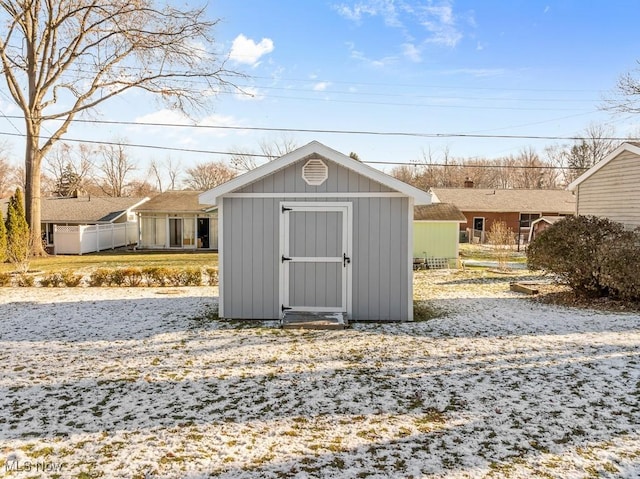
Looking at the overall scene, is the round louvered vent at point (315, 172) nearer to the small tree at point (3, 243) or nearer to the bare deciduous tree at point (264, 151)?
the small tree at point (3, 243)

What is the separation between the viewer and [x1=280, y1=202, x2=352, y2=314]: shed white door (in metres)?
7.11

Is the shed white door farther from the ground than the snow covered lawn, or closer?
farther from the ground

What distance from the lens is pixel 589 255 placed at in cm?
Answer: 858

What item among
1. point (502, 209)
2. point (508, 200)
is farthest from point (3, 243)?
point (508, 200)

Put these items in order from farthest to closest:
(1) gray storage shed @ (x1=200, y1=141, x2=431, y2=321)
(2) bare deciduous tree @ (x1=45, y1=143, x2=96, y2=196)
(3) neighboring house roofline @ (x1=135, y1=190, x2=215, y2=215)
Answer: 1. (2) bare deciduous tree @ (x1=45, y1=143, x2=96, y2=196)
2. (3) neighboring house roofline @ (x1=135, y1=190, x2=215, y2=215)
3. (1) gray storage shed @ (x1=200, y1=141, x2=431, y2=321)

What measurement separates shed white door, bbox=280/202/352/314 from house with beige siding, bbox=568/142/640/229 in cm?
828

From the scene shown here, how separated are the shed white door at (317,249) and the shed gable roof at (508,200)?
75.5ft

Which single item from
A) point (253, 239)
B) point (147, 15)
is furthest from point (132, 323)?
point (147, 15)

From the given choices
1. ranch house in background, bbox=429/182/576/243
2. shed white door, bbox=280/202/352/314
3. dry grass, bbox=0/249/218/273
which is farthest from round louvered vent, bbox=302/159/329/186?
ranch house in background, bbox=429/182/576/243

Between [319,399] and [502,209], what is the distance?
27658 mm

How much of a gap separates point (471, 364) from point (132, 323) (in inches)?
216

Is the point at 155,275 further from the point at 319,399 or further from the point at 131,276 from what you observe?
the point at 319,399

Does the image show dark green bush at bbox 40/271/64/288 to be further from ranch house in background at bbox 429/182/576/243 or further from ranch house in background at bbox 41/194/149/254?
ranch house in background at bbox 429/182/576/243

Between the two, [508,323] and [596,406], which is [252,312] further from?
[596,406]
